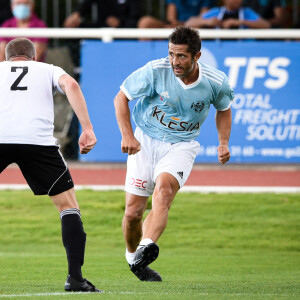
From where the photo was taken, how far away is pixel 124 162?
1672cm

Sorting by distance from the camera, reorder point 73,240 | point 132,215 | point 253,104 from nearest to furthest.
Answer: point 73,240, point 132,215, point 253,104

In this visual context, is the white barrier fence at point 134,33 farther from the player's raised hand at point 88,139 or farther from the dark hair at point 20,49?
the player's raised hand at point 88,139

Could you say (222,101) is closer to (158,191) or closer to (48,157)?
(158,191)

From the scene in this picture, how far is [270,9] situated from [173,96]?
9.83 metres

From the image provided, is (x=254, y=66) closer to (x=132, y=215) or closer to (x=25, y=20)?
(x=25, y=20)

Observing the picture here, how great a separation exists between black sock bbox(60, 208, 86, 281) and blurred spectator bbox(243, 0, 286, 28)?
11.1 meters

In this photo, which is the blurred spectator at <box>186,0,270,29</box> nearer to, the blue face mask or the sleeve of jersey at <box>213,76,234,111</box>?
the blue face mask

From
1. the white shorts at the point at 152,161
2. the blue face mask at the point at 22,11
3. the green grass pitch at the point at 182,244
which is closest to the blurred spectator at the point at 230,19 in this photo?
the blue face mask at the point at 22,11

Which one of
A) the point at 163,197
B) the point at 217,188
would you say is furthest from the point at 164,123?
the point at 217,188

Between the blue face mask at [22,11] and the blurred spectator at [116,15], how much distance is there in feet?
3.90

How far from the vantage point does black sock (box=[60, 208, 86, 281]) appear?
7.41m

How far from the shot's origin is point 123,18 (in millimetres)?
18062

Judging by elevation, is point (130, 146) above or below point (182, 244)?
above

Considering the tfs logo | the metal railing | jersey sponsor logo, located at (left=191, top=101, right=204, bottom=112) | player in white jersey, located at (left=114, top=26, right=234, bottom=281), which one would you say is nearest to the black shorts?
player in white jersey, located at (left=114, top=26, right=234, bottom=281)
